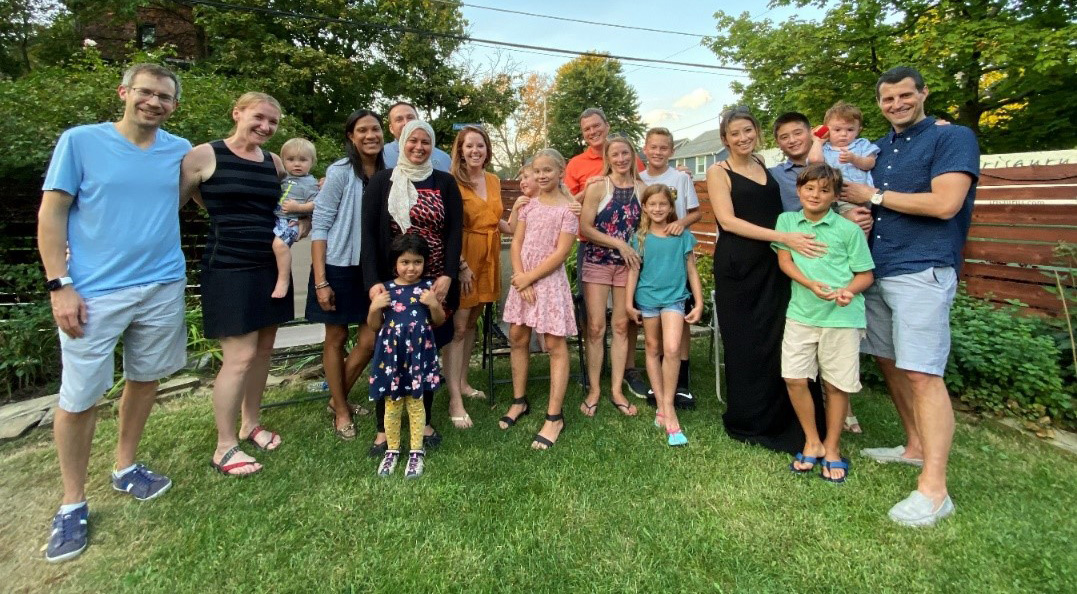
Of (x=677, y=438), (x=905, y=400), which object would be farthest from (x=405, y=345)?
(x=905, y=400)

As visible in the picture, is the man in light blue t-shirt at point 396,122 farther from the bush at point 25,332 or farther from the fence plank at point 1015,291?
the fence plank at point 1015,291

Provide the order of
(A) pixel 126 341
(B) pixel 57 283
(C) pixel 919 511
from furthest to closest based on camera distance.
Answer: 1. (A) pixel 126 341
2. (C) pixel 919 511
3. (B) pixel 57 283

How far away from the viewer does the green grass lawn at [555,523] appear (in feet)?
6.10

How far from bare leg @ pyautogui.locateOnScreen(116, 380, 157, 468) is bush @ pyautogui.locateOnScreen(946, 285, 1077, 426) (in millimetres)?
5011

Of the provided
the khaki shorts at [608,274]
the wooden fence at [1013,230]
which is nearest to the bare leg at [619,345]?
the khaki shorts at [608,274]

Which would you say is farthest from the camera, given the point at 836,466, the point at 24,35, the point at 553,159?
the point at 24,35

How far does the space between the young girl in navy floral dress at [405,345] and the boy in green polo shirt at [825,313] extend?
1.93 metres

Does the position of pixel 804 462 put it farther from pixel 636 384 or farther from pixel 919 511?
pixel 636 384

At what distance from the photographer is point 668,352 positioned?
10.2ft

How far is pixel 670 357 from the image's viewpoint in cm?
310

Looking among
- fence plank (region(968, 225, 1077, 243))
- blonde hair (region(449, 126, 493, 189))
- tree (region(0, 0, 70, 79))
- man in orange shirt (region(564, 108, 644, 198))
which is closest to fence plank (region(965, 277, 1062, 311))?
fence plank (region(968, 225, 1077, 243))

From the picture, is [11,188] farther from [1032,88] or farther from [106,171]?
[1032,88]

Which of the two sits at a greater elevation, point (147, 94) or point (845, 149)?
point (147, 94)

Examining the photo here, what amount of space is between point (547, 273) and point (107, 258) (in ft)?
7.06
